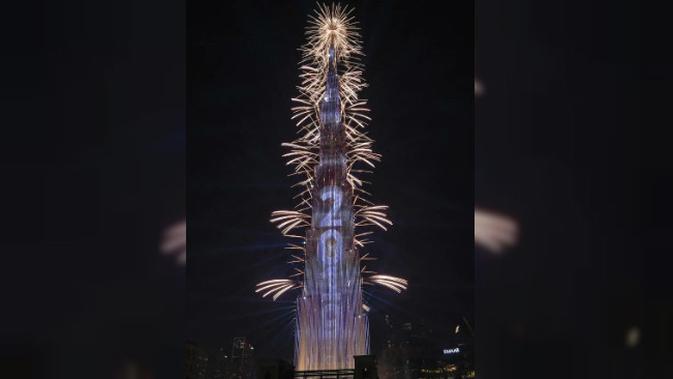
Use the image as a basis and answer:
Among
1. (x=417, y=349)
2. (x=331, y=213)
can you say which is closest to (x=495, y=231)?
(x=331, y=213)

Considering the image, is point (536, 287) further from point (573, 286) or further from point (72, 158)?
point (72, 158)

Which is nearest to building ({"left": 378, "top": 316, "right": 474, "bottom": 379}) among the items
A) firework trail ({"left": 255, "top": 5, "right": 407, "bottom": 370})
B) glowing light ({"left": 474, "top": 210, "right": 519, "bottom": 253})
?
firework trail ({"left": 255, "top": 5, "right": 407, "bottom": 370})

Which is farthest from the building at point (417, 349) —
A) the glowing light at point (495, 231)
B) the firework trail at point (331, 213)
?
the glowing light at point (495, 231)

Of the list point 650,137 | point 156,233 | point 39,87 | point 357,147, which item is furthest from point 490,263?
point 357,147

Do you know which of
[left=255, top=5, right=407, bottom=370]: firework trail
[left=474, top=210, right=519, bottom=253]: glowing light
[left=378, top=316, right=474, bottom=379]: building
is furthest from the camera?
[left=378, top=316, right=474, bottom=379]: building

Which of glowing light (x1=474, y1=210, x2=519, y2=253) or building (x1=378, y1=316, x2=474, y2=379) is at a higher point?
glowing light (x1=474, y1=210, x2=519, y2=253)

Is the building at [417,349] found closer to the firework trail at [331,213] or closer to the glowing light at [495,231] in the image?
the firework trail at [331,213]

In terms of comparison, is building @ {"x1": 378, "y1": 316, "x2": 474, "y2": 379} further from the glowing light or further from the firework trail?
the glowing light

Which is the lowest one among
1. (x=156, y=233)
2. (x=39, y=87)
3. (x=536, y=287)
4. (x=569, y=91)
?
(x=536, y=287)

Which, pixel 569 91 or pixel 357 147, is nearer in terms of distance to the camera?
pixel 569 91

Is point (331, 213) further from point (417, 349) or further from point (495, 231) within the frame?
point (417, 349)

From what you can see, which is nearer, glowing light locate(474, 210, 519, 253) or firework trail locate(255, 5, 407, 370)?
glowing light locate(474, 210, 519, 253)
